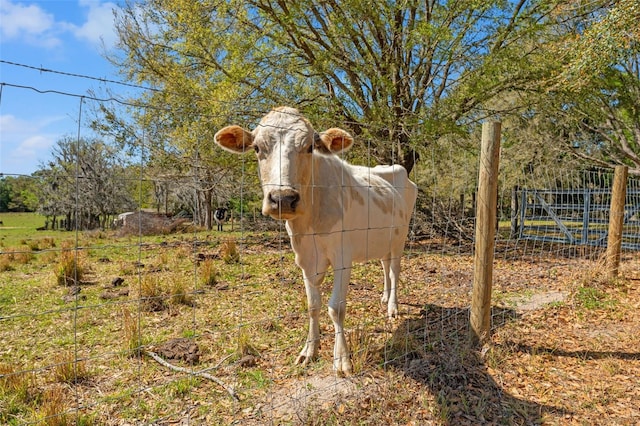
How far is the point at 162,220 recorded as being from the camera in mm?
17375

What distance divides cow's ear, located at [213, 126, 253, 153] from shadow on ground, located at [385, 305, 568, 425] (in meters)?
2.43

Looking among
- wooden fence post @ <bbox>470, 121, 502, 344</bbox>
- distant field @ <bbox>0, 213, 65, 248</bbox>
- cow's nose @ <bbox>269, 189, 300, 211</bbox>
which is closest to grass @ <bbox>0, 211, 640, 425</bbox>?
wooden fence post @ <bbox>470, 121, 502, 344</bbox>

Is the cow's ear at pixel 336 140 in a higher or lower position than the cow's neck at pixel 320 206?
higher

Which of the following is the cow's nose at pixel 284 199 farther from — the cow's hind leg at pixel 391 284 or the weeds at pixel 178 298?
the weeds at pixel 178 298

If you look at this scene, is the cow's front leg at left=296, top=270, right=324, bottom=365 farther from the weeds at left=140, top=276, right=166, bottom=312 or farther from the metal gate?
the metal gate

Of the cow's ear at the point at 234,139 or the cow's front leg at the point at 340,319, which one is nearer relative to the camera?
the cow's ear at the point at 234,139

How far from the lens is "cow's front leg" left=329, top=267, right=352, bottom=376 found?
11.6 ft

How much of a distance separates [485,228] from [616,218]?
4521 millimetres

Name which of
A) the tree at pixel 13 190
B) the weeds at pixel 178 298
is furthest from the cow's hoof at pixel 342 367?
the weeds at pixel 178 298

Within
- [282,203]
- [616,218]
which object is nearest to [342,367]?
[282,203]

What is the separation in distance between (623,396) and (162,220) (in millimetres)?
17030

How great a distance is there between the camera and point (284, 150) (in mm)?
3086

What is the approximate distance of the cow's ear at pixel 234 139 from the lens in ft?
11.1

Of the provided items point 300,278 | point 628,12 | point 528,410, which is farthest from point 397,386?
point 628,12
